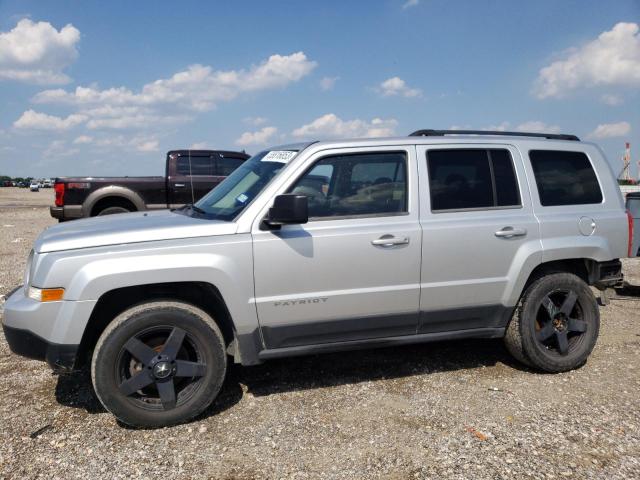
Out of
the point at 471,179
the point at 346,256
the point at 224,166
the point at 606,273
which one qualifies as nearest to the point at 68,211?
the point at 224,166

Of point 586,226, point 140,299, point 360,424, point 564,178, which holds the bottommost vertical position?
point 360,424

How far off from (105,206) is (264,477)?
318 inches

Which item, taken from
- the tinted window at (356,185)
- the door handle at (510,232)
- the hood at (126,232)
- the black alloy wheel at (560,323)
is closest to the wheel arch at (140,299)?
the hood at (126,232)

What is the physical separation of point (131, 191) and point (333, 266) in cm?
718

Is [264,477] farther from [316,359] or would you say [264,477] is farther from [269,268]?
[316,359]

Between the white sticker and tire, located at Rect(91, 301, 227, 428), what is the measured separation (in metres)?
1.28

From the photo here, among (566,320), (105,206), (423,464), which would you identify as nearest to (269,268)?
(423,464)

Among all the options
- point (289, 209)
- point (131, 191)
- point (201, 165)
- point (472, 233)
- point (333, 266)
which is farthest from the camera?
point (201, 165)

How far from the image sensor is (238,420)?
3570 mm

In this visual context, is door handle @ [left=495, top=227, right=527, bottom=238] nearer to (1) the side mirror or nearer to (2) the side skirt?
(2) the side skirt

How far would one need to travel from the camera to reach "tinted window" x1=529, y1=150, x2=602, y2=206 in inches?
167

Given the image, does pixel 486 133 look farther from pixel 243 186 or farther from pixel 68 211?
pixel 68 211

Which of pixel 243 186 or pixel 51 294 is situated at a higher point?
pixel 243 186

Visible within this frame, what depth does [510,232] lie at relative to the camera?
4008 mm
